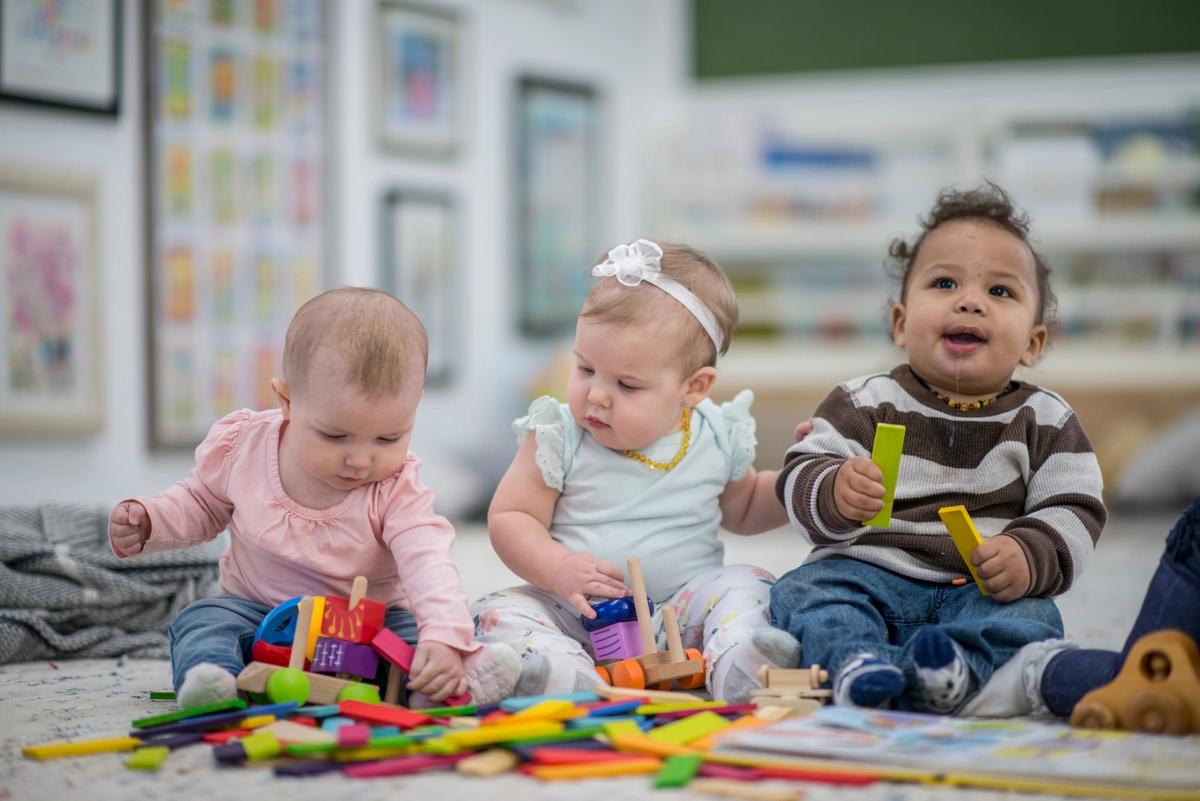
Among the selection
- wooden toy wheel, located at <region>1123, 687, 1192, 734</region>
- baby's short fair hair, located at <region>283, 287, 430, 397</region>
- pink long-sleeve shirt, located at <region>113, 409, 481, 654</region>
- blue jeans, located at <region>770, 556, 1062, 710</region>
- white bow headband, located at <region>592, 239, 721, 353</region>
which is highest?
white bow headband, located at <region>592, 239, 721, 353</region>

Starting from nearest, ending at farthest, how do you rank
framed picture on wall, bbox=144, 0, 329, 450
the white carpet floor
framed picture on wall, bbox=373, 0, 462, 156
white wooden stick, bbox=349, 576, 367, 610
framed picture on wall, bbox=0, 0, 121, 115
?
the white carpet floor, white wooden stick, bbox=349, 576, 367, 610, framed picture on wall, bbox=0, 0, 121, 115, framed picture on wall, bbox=144, 0, 329, 450, framed picture on wall, bbox=373, 0, 462, 156

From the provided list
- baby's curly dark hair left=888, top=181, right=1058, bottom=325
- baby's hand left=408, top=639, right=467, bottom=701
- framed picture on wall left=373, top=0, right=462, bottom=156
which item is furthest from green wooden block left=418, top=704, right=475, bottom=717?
framed picture on wall left=373, top=0, right=462, bottom=156

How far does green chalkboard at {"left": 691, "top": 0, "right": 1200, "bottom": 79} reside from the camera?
4.30 metres

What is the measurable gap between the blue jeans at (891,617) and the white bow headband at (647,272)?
1.04 ft

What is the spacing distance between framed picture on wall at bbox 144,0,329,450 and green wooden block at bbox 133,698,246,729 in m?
1.75

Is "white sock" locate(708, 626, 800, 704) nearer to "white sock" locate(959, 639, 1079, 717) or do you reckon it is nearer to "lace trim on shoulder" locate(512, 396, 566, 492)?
"white sock" locate(959, 639, 1079, 717)

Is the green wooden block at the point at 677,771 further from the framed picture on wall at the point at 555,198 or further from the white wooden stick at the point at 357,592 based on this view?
the framed picture on wall at the point at 555,198

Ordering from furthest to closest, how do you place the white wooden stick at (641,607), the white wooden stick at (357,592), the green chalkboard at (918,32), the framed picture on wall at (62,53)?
the green chalkboard at (918,32), the framed picture on wall at (62,53), the white wooden stick at (641,607), the white wooden stick at (357,592)

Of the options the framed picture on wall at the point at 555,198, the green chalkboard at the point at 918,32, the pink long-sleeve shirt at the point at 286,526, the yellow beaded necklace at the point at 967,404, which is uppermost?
the green chalkboard at the point at 918,32

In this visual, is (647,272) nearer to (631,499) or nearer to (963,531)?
(631,499)

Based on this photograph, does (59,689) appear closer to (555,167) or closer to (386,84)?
(386,84)

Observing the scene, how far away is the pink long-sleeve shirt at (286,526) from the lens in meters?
1.46

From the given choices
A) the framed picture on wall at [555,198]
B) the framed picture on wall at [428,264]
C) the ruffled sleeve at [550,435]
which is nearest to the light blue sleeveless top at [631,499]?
the ruffled sleeve at [550,435]

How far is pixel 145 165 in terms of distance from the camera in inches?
114
